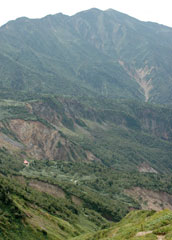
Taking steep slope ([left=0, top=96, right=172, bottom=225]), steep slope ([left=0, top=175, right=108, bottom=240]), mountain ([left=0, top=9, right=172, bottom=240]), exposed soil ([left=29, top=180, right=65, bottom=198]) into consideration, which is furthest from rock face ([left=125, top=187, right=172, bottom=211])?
steep slope ([left=0, top=175, right=108, bottom=240])

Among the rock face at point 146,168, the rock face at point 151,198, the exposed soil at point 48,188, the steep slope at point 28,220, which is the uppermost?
the steep slope at point 28,220

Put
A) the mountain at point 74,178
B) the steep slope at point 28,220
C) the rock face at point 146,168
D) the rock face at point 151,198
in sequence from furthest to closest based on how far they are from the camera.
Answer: the rock face at point 146,168
the rock face at point 151,198
the mountain at point 74,178
the steep slope at point 28,220

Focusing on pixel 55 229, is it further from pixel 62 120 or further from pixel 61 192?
pixel 62 120

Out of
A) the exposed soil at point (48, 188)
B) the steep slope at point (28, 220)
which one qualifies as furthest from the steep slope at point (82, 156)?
the steep slope at point (28, 220)

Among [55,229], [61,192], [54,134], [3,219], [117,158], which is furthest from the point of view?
[117,158]

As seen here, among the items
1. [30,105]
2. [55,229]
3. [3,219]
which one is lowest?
[30,105]

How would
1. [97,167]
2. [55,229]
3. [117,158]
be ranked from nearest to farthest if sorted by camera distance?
[55,229] < [97,167] < [117,158]

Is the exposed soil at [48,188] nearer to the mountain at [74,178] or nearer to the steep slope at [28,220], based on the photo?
the mountain at [74,178]

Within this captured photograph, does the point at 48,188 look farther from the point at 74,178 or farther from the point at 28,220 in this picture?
the point at 28,220

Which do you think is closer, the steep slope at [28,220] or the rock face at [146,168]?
the steep slope at [28,220]

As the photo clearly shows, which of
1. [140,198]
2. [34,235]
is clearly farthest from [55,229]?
[140,198]

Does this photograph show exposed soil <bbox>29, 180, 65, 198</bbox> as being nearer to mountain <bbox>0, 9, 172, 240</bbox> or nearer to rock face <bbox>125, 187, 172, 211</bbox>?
mountain <bbox>0, 9, 172, 240</bbox>
